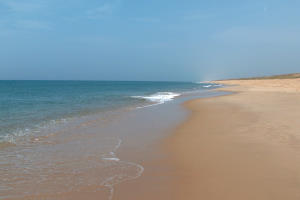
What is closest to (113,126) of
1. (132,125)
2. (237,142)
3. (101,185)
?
(132,125)

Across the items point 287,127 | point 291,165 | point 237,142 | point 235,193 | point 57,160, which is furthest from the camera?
point 287,127

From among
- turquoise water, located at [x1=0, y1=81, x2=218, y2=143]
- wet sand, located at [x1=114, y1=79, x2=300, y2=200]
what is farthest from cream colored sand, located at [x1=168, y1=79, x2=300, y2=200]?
turquoise water, located at [x1=0, y1=81, x2=218, y2=143]

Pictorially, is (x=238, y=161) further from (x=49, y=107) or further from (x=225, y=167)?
(x=49, y=107)

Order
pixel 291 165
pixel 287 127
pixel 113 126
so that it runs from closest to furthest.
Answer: pixel 291 165 < pixel 287 127 < pixel 113 126

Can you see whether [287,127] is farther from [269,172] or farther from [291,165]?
[269,172]

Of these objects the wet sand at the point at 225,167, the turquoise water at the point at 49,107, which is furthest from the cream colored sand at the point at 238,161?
the turquoise water at the point at 49,107

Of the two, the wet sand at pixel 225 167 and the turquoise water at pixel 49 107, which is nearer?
the wet sand at pixel 225 167

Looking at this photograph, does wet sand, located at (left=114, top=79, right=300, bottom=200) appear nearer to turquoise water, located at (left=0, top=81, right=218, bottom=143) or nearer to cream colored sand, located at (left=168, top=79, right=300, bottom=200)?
cream colored sand, located at (left=168, top=79, right=300, bottom=200)

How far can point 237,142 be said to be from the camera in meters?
7.96

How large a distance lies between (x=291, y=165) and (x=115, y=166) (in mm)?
4373

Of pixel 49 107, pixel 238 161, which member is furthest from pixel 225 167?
pixel 49 107

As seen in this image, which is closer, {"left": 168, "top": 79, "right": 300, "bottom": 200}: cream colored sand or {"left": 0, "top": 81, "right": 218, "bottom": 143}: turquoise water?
{"left": 168, "top": 79, "right": 300, "bottom": 200}: cream colored sand

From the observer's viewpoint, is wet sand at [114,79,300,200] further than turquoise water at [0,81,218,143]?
No

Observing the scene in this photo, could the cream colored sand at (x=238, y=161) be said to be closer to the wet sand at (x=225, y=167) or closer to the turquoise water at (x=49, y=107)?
the wet sand at (x=225, y=167)
